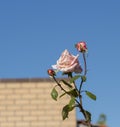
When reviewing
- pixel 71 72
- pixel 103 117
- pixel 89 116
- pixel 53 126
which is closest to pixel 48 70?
pixel 71 72

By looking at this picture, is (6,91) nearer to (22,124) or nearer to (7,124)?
(7,124)

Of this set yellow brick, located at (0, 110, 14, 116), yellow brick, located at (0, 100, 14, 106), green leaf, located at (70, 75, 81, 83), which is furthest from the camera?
yellow brick, located at (0, 100, 14, 106)

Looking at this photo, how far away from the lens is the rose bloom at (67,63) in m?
3.01

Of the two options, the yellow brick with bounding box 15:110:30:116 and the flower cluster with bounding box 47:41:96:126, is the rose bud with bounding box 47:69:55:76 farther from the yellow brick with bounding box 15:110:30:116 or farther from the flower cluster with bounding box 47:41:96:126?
the yellow brick with bounding box 15:110:30:116

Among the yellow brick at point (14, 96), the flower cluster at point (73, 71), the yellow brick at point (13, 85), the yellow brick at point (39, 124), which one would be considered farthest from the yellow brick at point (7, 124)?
the flower cluster at point (73, 71)

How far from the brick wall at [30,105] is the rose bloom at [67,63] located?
8.71 metres

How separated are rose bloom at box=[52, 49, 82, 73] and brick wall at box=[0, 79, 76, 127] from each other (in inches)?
343

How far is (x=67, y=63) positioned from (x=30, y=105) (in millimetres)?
9012

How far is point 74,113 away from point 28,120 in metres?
1.09

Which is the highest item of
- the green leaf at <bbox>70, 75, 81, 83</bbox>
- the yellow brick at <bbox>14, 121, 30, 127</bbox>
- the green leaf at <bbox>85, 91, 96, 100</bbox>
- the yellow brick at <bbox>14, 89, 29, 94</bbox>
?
the yellow brick at <bbox>14, 89, 29, 94</bbox>

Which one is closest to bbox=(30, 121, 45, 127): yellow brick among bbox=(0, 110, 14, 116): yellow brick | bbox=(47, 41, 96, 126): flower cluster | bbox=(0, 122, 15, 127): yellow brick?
bbox=(0, 122, 15, 127): yellow brick

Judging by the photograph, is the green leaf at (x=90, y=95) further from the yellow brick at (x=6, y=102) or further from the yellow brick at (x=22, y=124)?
the yellow brick at (x=6, y=102)

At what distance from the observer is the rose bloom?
118 inches

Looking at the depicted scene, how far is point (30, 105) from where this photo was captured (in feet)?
39.2
